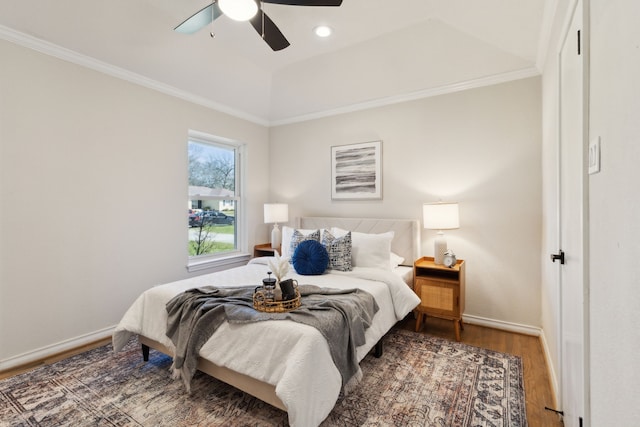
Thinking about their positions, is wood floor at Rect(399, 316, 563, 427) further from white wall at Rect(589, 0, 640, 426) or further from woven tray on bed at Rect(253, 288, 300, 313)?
woven tray on bed at Rect(253, 288, 300, 313)

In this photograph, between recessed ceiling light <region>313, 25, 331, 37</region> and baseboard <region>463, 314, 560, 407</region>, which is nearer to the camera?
baseboard <region>463, 314, 560, 407</region>

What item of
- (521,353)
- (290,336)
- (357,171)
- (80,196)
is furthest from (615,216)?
(80,196)

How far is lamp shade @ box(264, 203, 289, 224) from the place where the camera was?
4211mm

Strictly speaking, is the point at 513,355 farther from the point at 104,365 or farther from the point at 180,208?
the point at 180,208

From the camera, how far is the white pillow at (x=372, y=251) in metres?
3.07

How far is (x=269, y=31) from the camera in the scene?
2.19m

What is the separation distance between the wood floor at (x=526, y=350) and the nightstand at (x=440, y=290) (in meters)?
Result: 0.14

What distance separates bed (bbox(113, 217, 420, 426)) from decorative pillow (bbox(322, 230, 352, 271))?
82 millimetres

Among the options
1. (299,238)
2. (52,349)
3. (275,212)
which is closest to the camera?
(52,349)

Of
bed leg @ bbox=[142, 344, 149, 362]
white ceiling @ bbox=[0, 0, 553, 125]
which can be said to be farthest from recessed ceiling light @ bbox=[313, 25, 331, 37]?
bed leg @ bbox=[142, 344, 149, 362]

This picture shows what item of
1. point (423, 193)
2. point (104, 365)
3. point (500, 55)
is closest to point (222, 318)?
point (104, 365)

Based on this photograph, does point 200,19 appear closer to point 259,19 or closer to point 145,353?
point 259,19

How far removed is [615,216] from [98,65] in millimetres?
3772

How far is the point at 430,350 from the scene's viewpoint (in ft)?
8.73
